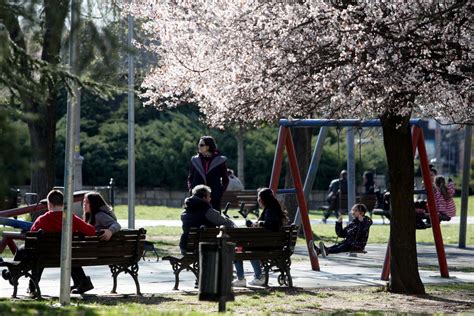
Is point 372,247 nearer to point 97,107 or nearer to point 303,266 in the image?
point 303,266

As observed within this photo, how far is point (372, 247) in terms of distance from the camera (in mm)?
24750

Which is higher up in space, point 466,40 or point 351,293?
point 466,40

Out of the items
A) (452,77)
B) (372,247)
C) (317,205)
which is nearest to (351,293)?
(452,77)

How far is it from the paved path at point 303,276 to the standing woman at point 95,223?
12.2 inches

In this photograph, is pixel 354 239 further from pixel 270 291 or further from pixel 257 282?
pixel 270 291

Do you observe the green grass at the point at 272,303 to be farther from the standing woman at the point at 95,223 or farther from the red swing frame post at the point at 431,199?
the red swing frame post at the point at 431,199

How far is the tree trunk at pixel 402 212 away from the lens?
15562 mm

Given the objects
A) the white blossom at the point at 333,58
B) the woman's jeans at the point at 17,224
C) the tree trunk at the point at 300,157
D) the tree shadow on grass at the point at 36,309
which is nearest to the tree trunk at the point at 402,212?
the white blossom at the point at 333,58

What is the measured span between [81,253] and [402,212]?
4.06m

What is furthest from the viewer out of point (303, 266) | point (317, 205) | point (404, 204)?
point (317, 205)

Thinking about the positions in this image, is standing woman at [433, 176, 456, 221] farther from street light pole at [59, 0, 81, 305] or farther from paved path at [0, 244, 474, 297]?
street light pole at [59, 0, 81, 305]

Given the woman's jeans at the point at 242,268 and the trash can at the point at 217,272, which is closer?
the trash can at the point at 217,272

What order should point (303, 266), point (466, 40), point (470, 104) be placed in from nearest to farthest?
point (466, 40) → point (470, 104) → point (303, 266)

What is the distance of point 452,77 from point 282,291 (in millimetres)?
3607
